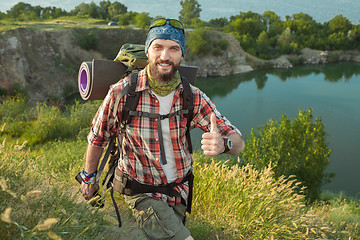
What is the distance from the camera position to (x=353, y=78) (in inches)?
1460

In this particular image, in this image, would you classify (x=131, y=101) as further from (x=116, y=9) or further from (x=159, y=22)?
(x=116, y=9)

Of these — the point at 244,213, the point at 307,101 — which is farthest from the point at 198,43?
the point at 244,213

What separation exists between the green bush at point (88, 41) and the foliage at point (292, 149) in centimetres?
2481

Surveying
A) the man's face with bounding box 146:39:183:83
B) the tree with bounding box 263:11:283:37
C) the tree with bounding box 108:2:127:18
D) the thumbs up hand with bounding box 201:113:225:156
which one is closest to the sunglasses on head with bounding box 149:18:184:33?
the man's face with bounding box 146:39:183:83

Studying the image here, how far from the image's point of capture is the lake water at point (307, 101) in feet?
48.3

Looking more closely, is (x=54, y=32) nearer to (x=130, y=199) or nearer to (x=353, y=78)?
(x=130, y=199)

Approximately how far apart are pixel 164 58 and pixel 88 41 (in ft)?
99.7

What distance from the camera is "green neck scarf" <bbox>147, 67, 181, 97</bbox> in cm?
216

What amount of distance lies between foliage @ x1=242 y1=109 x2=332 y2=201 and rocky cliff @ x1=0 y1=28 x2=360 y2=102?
55.3ft

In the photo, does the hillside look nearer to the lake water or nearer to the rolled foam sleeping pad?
the lake water

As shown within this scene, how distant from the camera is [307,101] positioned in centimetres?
2486

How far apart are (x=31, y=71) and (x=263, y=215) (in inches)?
941

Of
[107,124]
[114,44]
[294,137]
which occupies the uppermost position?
[114,44]

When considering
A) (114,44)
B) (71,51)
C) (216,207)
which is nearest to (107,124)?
(216,207)
